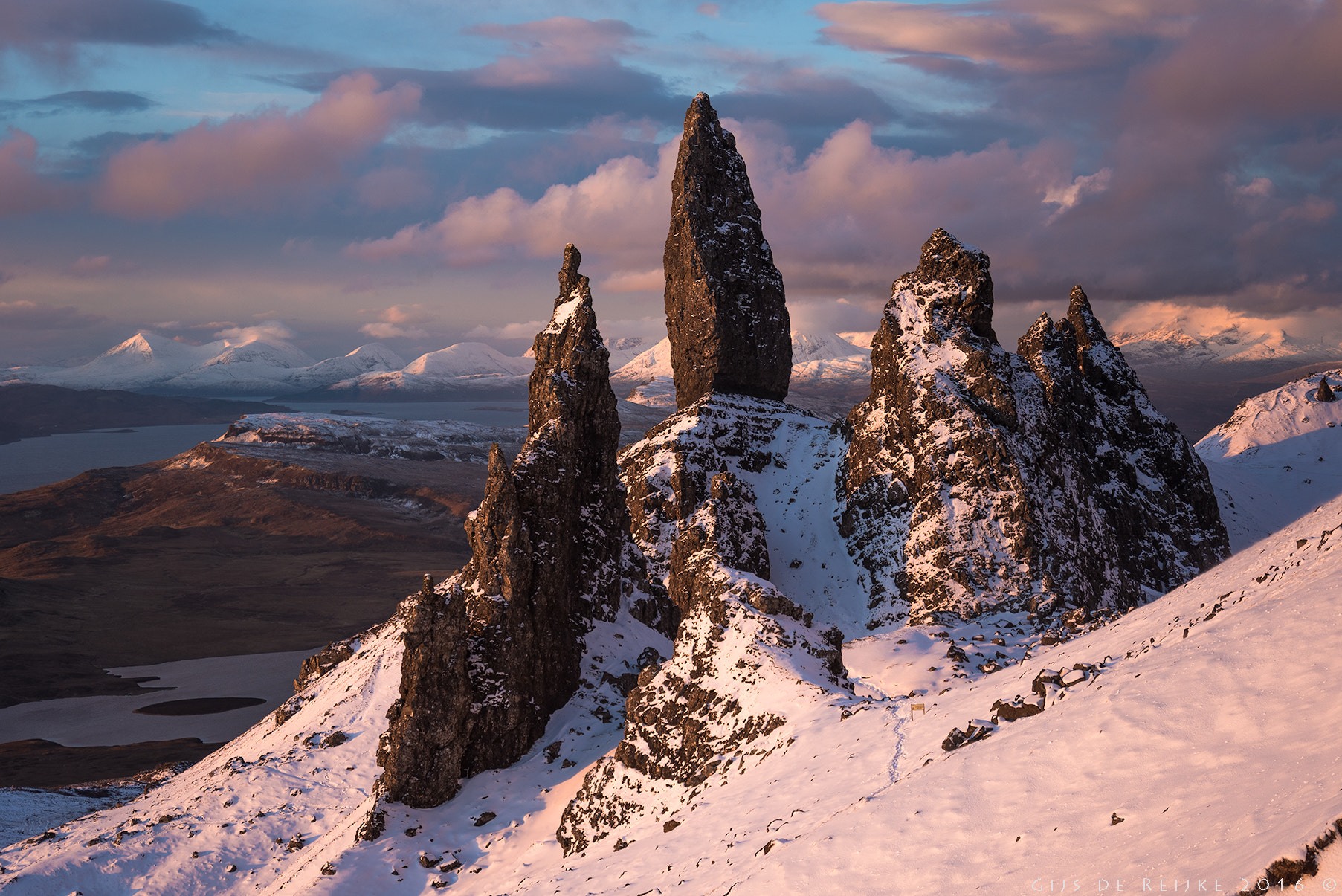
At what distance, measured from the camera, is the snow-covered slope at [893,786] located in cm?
1559

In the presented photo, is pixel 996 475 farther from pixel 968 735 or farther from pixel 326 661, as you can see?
pixel 326 661

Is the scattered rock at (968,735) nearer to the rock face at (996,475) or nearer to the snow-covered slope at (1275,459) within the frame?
the rock face at (996,475)

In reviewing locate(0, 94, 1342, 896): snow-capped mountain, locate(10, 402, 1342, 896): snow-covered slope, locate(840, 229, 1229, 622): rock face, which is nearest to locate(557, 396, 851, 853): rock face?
locate(0, 94, 1342, 896): snow-capped mountain

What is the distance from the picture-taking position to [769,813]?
26.0 meters

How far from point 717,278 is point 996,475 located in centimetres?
3297

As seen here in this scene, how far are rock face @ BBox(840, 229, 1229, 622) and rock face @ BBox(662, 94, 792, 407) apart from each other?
13030mm

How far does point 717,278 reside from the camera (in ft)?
264

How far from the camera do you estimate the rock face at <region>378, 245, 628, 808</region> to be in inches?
1544

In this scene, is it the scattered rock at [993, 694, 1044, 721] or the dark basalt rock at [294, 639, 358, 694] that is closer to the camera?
the scattered rock at [993, 694, 1044, 721]

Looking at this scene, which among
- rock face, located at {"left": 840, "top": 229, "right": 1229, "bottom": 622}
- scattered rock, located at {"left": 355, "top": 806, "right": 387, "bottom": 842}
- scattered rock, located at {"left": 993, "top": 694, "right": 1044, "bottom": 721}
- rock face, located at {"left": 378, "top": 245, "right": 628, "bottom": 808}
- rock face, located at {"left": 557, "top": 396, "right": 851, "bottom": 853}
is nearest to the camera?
scattered rock, located at {"left": 993, "top": 694, "right": 1044, "bottom": 721}

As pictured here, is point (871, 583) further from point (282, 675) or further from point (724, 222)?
point (282, 675)

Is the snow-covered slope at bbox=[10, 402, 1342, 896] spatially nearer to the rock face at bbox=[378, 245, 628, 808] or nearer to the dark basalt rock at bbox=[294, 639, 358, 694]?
the rock face at bbox=[378, 245, 628, 808]

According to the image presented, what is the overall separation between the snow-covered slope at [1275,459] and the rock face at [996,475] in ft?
33.6

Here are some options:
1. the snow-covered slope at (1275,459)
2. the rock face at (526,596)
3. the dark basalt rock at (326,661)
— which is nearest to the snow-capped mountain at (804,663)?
the rock face at (526,596)
